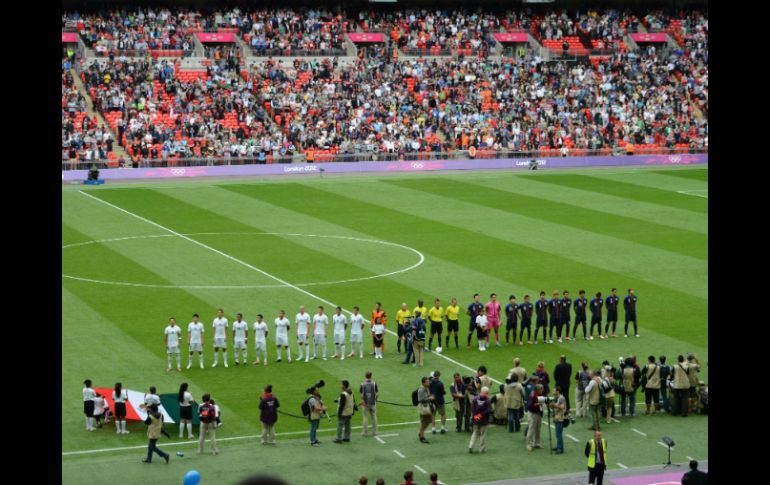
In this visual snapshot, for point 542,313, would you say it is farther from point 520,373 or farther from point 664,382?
point 520,373

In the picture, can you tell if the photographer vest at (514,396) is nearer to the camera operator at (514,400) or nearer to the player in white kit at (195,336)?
the camera operator at (514,400)

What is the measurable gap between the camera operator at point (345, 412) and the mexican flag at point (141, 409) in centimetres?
281

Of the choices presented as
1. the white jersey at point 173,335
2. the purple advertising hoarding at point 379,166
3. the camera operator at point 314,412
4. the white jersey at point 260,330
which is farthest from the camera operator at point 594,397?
the purple advertising hoarding at point 379,166

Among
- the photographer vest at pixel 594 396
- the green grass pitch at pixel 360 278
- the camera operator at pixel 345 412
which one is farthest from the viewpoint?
the photographer vest at pixel 594 396

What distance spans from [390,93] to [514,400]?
167 ft

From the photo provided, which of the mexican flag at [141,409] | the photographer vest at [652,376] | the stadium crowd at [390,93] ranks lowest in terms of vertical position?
the mexican flag at [141,409]

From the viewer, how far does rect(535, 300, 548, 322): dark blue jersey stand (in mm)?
29406

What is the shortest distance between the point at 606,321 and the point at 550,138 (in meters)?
38.7

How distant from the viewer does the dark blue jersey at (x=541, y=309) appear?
29.4 metres

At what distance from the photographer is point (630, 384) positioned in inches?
926

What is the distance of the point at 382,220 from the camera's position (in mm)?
47969

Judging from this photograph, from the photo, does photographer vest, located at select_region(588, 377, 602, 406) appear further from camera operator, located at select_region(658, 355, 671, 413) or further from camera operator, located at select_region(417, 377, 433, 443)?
camera operator, located at select_region(417, 377, 433, 443)

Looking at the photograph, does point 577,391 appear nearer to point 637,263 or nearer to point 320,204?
point 637,263
